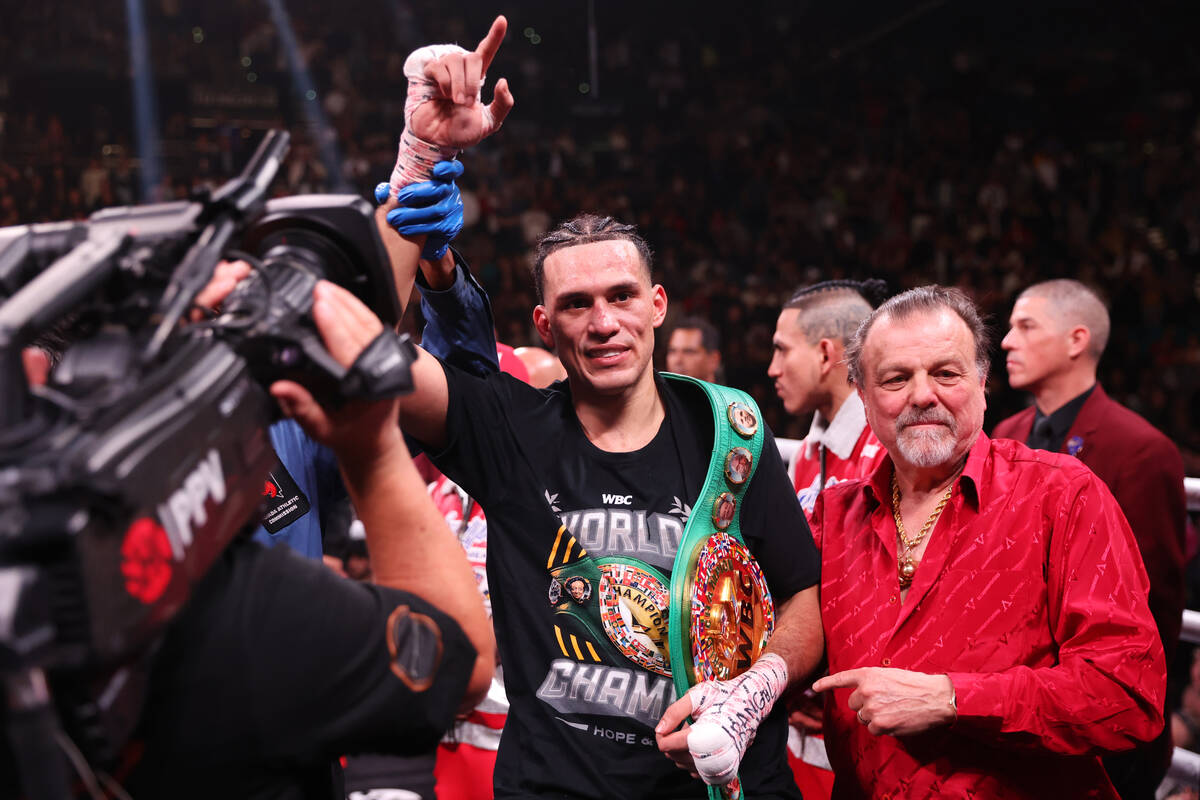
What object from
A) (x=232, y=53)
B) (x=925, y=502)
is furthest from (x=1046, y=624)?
(x=232, y=53)

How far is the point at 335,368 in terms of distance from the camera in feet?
3.18

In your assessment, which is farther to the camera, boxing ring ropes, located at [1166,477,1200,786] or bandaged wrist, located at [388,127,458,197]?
boxing ring ropes, located at [1166,477,1200,786]

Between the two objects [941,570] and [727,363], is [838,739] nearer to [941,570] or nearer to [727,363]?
[941,570]

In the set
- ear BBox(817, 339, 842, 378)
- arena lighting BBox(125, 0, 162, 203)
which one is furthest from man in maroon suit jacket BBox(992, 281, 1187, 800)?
arena lighting BBox(125, 0, 162, 203)

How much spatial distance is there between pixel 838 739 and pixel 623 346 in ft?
2.71

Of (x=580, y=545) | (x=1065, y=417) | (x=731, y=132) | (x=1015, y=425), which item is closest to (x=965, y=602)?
(x=580, y=545)

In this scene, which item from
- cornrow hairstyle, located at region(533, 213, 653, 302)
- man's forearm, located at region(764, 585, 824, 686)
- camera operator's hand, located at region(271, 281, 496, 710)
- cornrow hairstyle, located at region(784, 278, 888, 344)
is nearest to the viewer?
camera operator's hand, located at region(271, 281, 496, 710)

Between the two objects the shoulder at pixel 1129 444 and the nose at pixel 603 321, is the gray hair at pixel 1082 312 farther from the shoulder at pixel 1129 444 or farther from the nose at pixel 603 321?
the nose at pixel 603 321

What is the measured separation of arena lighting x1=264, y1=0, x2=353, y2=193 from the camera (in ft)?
33.9

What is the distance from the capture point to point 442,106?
1.61 metres

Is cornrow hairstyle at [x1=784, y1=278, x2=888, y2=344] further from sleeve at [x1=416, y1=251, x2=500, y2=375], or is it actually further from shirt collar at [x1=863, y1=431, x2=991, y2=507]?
sleeve at [x1=416, y1=251, x2=500, y2=375]

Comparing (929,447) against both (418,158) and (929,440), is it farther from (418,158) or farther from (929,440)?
(418,158)

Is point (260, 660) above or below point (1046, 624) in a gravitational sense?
above

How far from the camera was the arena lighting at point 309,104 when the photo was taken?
33.9 feet
